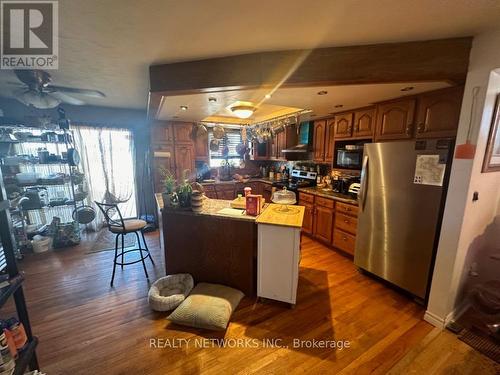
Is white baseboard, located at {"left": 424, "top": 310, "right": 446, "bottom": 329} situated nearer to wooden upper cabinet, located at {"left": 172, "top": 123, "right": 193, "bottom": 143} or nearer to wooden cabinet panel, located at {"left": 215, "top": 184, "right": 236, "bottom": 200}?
wooden cabinet panel, located at {"left": 215, "top": 184, "right": 236, "bottom": 200}

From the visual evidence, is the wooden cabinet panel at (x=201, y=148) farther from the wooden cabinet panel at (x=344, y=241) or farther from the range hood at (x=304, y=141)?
the wooden cabinet panel at (x=344, y=241)

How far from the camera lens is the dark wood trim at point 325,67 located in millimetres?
1535

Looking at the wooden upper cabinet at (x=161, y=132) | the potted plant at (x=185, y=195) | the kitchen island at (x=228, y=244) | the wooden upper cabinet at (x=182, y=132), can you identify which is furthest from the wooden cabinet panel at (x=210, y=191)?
the potted plant at (x=185, y=195)

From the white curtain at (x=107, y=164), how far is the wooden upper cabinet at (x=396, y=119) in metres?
4.33

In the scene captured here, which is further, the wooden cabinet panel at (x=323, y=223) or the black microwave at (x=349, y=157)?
the wooden cabinet panel at (x=323, y=223)

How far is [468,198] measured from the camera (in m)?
1.63

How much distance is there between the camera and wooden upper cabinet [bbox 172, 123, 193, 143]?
411 centimetres

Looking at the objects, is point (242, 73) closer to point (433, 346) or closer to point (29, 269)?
point (433, 346)

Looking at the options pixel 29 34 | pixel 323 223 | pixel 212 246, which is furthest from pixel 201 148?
pixel 29 34

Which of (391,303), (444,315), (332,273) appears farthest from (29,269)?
(444,315)

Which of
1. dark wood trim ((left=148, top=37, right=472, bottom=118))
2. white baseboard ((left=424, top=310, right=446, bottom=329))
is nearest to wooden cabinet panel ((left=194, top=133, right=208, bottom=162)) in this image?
dark wood trim ((left=148, top=37, right=472, bottom=118))

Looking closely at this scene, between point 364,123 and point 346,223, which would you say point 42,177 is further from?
point 364,123

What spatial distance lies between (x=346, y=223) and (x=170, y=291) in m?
2.46

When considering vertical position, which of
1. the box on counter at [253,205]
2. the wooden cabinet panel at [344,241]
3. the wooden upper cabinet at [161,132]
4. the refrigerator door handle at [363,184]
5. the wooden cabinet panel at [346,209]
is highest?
the wooden upper cabinet at [161,132]
